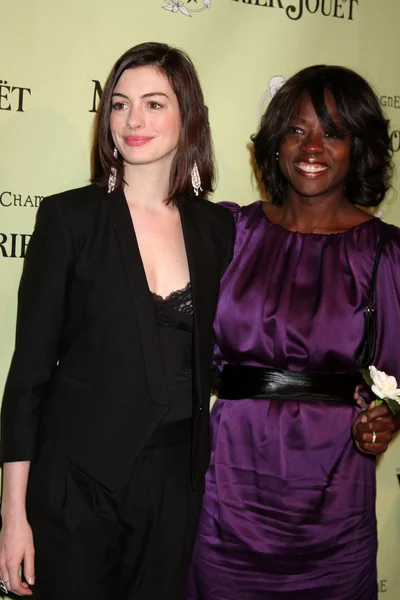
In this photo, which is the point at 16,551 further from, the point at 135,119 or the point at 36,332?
the point at 135,119

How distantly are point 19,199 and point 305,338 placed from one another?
3.34 ft

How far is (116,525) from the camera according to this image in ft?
5.75

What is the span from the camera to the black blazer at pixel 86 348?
5.55 ft

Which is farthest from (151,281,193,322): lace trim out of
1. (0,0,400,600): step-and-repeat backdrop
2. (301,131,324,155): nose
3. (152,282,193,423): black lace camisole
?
(0,0,400,600): step-and-repeat backdrop

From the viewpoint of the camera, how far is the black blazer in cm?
169

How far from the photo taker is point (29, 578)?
1692 mm

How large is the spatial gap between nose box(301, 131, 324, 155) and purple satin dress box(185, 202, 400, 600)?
0.89ft

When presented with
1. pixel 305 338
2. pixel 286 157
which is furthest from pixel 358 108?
pixel 305 338

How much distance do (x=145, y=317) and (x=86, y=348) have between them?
155mm

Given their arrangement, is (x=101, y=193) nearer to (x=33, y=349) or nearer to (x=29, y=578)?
(x=33, y=349)

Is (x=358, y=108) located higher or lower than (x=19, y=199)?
higher

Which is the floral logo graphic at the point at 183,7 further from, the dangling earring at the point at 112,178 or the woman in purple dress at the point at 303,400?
the dangling earring at the point at 112,178

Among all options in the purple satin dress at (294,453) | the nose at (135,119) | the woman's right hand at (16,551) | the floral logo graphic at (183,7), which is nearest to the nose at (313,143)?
the purple satin dress at (294,453)

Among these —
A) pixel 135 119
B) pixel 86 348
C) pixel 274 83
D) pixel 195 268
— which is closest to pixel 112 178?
pixel 135 119
